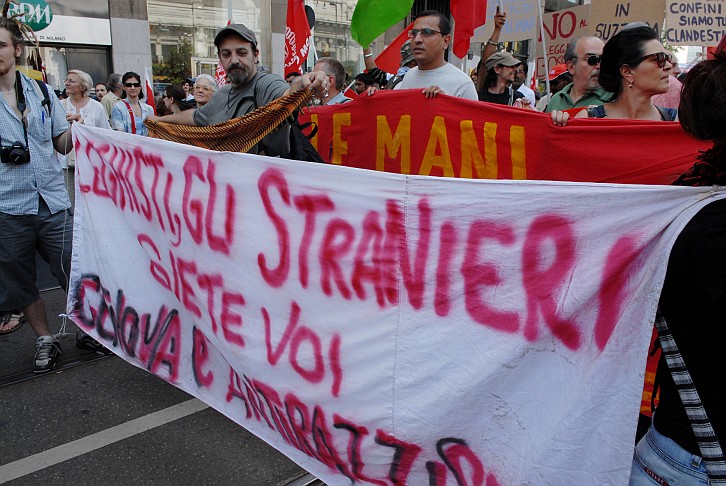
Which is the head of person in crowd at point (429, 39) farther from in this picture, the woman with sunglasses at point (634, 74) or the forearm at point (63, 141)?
the forearm at point (63, 141)

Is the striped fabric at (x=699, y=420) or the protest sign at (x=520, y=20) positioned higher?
the protest sign at (x=520, y=20)

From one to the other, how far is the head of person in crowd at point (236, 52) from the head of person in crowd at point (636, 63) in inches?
73.9

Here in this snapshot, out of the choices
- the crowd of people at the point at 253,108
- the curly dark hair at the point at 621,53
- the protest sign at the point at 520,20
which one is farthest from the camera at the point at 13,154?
the protest sign at the point at 520,20

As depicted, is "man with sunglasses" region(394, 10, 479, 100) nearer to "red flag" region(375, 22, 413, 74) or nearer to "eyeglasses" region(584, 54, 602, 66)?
"eyeglasses" region(584, 54, 602, 66)

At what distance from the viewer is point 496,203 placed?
5.22 feet

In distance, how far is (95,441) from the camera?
2.82 metres

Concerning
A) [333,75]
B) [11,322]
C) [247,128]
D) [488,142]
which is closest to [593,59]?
[488,142]

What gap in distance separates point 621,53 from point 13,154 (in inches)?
127

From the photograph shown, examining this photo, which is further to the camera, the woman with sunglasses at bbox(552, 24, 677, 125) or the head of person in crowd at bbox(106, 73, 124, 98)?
the head of person in crowd at bbox(106, 73, 124, 98)

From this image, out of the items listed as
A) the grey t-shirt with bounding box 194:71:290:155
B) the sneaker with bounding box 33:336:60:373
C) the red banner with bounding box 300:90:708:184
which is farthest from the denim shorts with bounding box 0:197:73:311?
the red banner with bounding box 300:90:708:184

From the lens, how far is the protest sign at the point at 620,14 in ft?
18.8

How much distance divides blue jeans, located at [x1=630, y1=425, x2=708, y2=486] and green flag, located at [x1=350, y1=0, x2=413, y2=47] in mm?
3693

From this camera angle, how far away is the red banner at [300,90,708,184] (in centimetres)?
244

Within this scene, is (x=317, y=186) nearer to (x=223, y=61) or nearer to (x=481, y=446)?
(x=481, y=446)
